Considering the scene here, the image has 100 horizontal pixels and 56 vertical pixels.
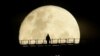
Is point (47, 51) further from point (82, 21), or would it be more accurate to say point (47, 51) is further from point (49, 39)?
point (82, 21)

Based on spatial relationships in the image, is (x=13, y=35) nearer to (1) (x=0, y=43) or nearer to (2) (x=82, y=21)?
(1) (x=0, y=43)

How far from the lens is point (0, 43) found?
542 inches

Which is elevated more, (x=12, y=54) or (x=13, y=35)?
(x=13, y=35)

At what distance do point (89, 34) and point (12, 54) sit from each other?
378 cm

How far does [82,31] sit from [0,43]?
12.9 feet

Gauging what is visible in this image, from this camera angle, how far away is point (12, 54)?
1369 centimetres

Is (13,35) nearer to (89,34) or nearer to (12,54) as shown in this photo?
(12,54)

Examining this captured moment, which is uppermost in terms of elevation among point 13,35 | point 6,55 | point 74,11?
point 74,11

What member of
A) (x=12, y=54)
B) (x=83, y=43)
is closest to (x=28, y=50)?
(x=12, y=54)

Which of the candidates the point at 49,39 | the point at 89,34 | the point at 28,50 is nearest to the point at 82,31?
the point at 89,34

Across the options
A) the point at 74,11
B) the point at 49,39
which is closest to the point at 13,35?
the point at 49,39

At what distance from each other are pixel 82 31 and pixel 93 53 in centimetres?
115

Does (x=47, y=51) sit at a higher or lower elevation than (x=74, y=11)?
lower

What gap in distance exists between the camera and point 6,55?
13688 millimetres
